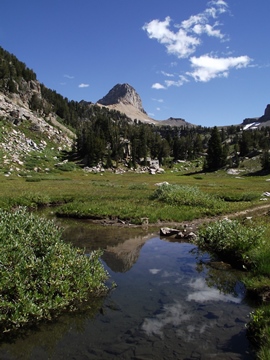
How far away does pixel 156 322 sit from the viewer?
991cm

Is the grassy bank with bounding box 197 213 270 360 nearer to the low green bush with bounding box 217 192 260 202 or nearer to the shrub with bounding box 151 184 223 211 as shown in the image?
the shrub with bounding box 151 184 223 211

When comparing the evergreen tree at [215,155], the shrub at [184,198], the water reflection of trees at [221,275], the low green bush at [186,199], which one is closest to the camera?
the water reflection of trees at [221,275]

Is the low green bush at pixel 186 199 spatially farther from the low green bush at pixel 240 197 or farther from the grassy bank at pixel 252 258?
the grassy bank at pixel 252 258

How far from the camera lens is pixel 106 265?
1593cm

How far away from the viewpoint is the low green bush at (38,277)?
918cm

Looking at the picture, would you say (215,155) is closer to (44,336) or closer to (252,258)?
(252,258)

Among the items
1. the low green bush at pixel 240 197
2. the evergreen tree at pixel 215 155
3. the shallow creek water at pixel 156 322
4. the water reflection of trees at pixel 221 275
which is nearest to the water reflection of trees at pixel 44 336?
the shallow creek water at pixel 156 322

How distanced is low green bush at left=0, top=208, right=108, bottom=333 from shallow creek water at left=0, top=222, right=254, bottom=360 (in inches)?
23.5

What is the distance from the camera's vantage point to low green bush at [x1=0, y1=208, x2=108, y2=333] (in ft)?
30.1

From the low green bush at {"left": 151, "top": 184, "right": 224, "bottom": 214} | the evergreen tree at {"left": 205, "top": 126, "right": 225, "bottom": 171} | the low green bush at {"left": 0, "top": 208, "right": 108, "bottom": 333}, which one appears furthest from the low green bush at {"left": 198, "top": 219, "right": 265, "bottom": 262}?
the evergreen tree at {"left": 205, "top": 126, "right": 225, "bottom": 171}

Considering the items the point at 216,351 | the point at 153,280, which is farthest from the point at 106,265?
the point at 216,351

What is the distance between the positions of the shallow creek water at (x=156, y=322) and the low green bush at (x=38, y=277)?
0.60m

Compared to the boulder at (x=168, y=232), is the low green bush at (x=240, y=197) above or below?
above

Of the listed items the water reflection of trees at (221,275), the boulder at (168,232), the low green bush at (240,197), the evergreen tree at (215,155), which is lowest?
the boulder at (168,232)
